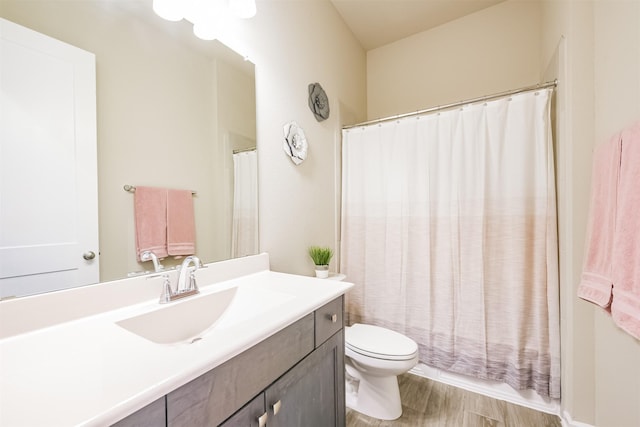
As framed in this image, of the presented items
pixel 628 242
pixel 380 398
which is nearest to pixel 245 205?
pixel 380 398

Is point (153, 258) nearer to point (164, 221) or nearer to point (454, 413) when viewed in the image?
point (164, 221)

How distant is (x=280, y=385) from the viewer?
2.49ft

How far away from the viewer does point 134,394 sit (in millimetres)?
417

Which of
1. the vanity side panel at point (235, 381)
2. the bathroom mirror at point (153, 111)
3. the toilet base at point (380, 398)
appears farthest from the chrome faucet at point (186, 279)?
the toilet base at point (380, 398)

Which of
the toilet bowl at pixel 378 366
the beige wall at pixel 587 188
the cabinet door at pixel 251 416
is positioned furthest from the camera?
the toilet bowl at pixel 378 366

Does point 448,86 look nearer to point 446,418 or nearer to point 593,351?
point 593,351

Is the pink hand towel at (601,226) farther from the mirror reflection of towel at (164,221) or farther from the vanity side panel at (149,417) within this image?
the mirror reflection of towel at (164,221)

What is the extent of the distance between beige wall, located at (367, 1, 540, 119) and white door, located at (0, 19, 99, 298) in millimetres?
2398

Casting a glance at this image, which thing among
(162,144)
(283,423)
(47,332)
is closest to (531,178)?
(283,423)

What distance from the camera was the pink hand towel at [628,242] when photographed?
0.87 meters

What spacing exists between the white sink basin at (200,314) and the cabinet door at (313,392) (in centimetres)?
23

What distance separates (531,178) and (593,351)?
36.4 inches

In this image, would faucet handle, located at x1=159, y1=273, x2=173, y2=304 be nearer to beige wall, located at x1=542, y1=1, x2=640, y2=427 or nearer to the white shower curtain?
the white shower curtain

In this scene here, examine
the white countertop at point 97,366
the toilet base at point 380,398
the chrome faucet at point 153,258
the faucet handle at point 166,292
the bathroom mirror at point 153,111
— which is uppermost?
the bathroom mirror at point 153,111
